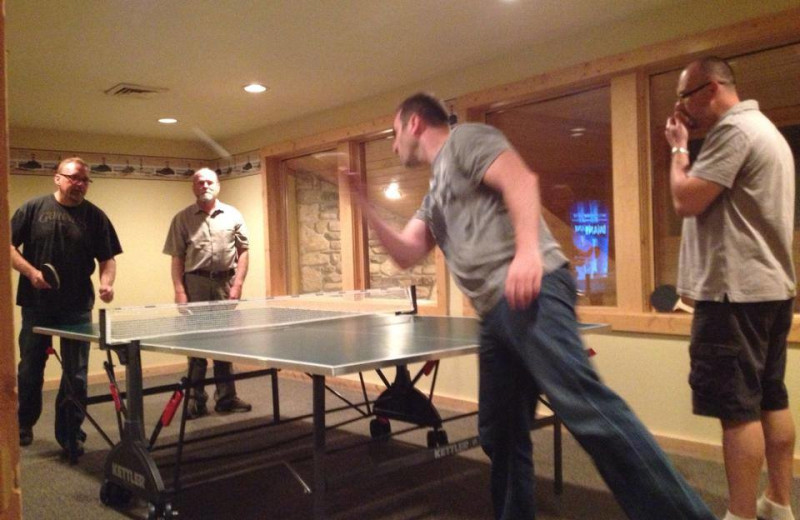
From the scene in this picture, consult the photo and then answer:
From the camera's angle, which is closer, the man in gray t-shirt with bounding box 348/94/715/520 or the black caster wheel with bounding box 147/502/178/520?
the man in gray t-shirt with bounding box 348/94/715/520

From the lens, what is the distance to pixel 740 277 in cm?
207

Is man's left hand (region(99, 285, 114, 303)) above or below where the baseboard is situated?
above

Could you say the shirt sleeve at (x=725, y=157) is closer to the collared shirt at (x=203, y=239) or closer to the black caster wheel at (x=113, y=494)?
the black caster wheel at (x=113, y=494)

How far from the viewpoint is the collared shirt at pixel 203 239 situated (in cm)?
450

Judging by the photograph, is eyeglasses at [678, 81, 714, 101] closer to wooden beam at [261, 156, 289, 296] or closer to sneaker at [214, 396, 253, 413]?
sneaker at [214, 396, 253, 413]

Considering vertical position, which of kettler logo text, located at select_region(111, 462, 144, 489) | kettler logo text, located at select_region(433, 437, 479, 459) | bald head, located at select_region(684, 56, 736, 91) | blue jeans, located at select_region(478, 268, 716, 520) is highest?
bald head, located at select_region(684, 56, 736, 91)

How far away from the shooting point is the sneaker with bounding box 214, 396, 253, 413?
181 inches

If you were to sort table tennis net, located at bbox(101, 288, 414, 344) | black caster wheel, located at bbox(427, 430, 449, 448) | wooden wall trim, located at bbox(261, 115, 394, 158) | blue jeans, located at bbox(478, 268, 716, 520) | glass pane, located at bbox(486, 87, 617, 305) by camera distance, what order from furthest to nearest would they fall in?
1. wooden wall trim, located at bbox(261, 115, 394, 158)
2. glass pane, located at bbox(486, 87, 617, 305)
3. black caster wheel, located at bbox(427, 430, 449, 448)
4. table tennis net, located at bbox(101, 288, 414, 344)
5. blue jeans, located at bbox(478, 268, 716, 520)

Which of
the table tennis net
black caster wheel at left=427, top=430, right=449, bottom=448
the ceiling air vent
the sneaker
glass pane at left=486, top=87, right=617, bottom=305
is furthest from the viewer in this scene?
the ceiling air vent

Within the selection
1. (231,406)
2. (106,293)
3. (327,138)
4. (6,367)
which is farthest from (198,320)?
(327,138)

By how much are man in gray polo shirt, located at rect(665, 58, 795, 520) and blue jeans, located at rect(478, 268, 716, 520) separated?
2.08 ft

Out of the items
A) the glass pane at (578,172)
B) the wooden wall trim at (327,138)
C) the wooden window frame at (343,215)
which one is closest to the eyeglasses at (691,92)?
the glass pane at (578,172)

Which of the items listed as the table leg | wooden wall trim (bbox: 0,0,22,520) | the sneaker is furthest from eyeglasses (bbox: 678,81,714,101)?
the sneaker

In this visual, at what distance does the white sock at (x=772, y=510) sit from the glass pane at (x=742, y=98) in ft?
4.46
